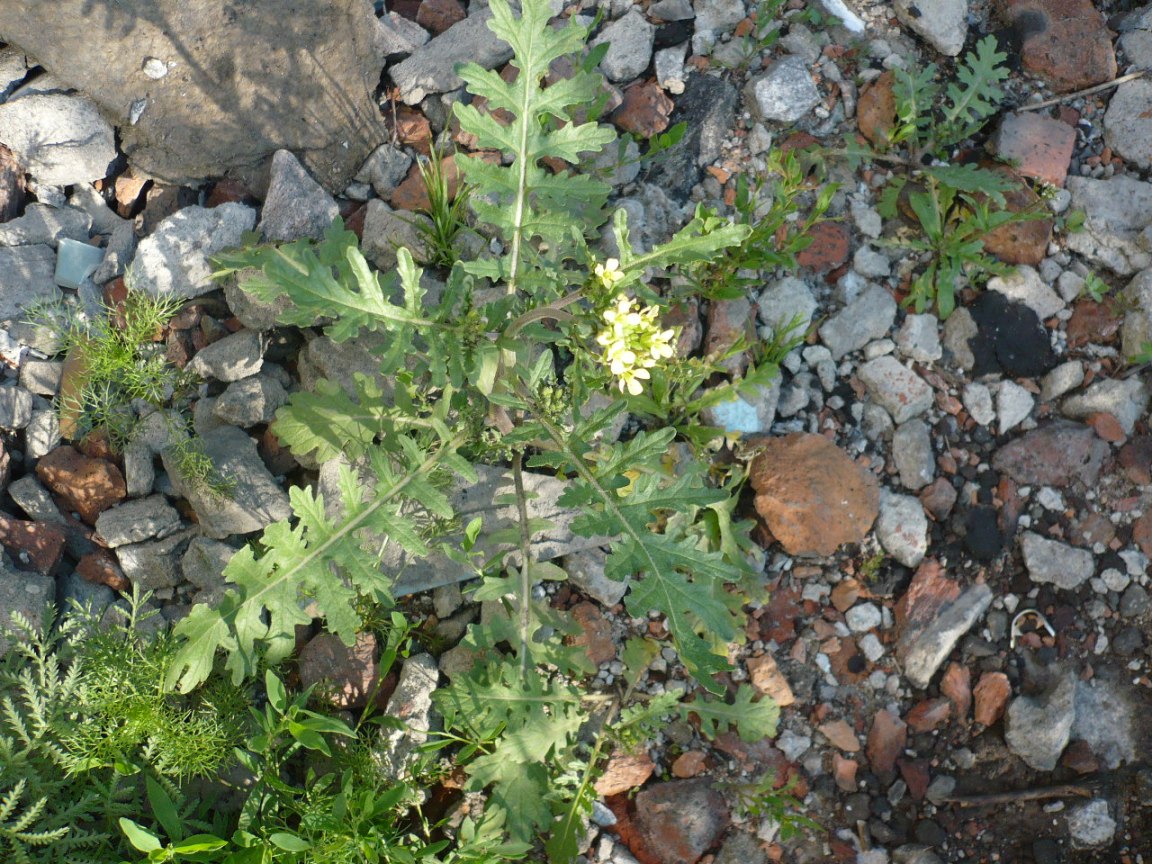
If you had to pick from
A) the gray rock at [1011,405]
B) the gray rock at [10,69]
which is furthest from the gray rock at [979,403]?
the gray rock at [10,69]

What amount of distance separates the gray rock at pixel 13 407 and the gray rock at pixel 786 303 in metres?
3.20

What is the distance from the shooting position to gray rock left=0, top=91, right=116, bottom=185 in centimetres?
450

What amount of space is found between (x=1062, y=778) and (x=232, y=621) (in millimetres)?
3270

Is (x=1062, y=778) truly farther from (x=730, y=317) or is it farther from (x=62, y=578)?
(x=62, y=578)

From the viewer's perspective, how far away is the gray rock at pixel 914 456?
441 cm

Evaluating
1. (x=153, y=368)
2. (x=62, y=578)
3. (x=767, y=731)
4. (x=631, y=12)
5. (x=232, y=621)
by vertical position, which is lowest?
(x=767, y=731)

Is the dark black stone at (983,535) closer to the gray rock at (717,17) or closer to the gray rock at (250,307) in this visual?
the gray rock at (717,17)

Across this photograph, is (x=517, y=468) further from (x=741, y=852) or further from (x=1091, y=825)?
(x=1091, y=825)

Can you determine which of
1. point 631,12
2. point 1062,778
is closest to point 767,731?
point 1062,778

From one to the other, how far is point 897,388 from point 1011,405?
0.52 m

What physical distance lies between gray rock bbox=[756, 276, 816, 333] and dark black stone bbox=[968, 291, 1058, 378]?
755 millimetres

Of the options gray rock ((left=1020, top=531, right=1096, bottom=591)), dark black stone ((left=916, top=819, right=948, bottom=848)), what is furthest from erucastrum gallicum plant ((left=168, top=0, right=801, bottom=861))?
gray rock ((left=1020, top=531, right=1096, bottom=591))

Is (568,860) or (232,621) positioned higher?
(232,621)

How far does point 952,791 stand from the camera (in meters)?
4.09
